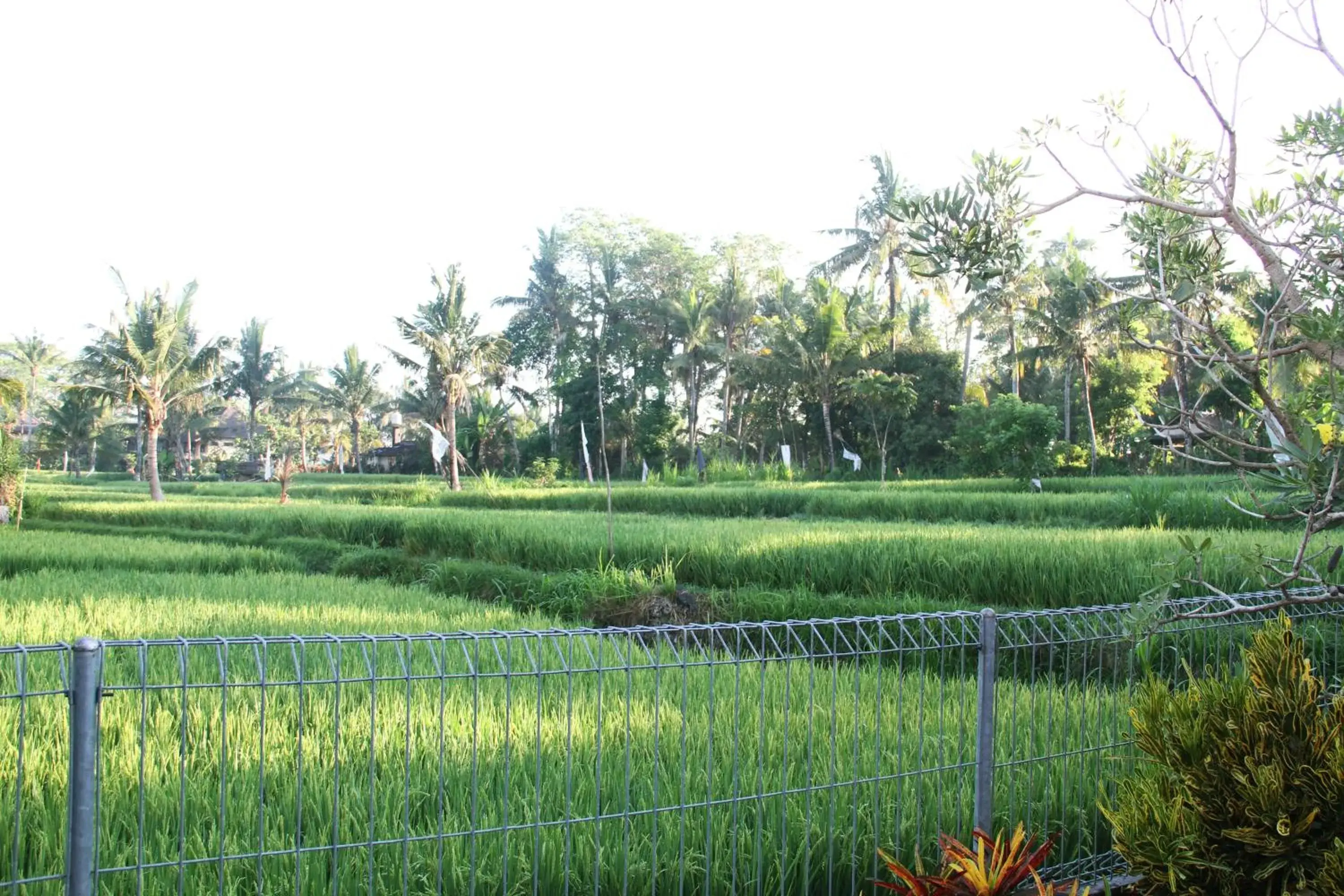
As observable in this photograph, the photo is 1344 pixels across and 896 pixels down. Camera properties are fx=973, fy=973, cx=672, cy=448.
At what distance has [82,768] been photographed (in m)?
1.89

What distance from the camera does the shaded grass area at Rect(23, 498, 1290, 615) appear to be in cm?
749

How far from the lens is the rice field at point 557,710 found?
2713 mm

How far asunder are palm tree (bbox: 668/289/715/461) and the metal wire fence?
27.2 meters

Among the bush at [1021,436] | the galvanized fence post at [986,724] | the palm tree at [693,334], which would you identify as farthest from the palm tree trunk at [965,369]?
the galvanized fence post at [986,724]

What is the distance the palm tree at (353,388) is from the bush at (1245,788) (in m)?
43.0

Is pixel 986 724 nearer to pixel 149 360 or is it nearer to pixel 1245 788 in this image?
pixel 1245 788

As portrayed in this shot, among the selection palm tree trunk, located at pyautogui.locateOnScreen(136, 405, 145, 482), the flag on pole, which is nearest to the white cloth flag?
the flag on pole

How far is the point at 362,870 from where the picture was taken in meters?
2.74

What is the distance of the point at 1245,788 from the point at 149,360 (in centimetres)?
2899

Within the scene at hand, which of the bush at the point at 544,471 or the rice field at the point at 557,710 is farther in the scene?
the bush at the point at 544,471

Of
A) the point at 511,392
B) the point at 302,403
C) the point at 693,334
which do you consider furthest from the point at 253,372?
the point at 693,334

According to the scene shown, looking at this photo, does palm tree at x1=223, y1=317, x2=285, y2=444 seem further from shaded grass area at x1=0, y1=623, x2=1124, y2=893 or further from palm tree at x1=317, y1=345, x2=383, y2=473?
shaded grass area at x1=0, y1=623, x2=1124, y2=893

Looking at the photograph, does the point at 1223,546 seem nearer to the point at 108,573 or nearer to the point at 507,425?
the point at 108,573

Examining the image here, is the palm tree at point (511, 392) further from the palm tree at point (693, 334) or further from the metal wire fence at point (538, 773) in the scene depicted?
the metal wire fence at point (538, 773)
